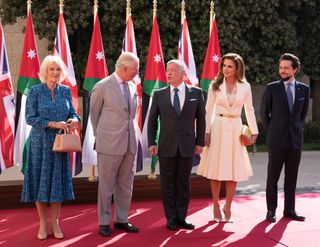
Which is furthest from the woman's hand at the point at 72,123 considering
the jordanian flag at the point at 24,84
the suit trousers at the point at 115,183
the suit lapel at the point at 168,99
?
the jordanian flag at the point at 24,84

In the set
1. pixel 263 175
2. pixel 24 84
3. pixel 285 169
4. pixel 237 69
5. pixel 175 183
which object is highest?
pixel 237 69

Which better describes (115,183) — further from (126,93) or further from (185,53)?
(185,53)

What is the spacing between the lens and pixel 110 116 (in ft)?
14.1

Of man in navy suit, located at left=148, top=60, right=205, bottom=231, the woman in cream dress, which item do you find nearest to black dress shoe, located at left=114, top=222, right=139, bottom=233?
man in navy suit, located at left=148, top=60, right=205, bottom=231

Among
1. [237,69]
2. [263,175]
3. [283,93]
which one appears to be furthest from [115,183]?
[263,175]

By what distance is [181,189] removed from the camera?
4.67m

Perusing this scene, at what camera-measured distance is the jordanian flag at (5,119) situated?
5641 mm

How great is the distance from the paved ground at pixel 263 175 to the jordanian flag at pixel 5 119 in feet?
9.53

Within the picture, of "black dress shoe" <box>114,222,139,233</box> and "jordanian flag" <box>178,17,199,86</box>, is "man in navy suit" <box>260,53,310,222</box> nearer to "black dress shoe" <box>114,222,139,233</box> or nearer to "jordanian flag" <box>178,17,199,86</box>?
"black dress shoe" <box>114,222,139,233</box>

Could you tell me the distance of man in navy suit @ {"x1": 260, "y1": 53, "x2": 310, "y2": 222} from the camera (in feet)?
16.0

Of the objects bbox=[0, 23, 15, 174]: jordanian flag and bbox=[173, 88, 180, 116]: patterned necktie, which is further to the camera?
bbox=[0, 23, 15, 174]: jordanian flag

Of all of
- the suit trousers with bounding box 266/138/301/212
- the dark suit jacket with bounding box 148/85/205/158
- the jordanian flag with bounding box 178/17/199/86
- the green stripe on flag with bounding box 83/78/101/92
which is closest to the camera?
the dark suit jacket with bounding box 148/85/205/158

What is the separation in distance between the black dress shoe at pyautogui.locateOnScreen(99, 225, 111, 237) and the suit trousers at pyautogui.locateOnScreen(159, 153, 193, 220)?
0.61 meters

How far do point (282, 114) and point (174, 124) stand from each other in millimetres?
1165
